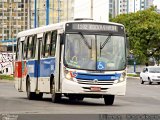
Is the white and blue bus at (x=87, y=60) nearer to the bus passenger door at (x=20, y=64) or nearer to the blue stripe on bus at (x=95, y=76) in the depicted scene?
the blue stripe on bus at (x=95, y=76)

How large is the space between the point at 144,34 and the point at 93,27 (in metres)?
59.7

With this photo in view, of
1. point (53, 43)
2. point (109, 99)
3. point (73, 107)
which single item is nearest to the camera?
point (73, 107)

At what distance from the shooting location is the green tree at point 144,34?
81.7 metres

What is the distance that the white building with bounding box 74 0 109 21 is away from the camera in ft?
450

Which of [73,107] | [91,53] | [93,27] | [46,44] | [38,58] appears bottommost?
[73,107]

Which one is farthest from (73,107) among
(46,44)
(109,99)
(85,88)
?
(46,44)

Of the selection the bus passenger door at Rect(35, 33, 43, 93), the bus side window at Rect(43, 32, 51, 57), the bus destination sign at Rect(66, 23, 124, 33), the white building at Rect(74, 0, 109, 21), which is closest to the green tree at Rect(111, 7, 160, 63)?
the white building at Rect(74, 0, 109, 21)

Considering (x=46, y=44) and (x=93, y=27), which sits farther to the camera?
(x=46, y=44)

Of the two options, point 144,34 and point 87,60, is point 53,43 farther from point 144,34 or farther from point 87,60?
point 144,34

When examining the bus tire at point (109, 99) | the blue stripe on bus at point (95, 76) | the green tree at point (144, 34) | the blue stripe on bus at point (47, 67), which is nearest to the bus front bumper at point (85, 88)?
the blue stripe on bus at point (95, 76)

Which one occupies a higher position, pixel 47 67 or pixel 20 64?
pixel 47 67

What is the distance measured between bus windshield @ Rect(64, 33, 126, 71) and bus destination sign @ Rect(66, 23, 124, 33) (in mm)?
193

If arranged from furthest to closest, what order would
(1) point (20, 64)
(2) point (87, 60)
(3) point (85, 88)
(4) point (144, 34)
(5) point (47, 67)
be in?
(4) point (144, 34)
(1) point (20, 64)
(5) point (47, 67)
(2) point (87, 60)
(3) point (85, 88)

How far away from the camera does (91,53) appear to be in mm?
22438
